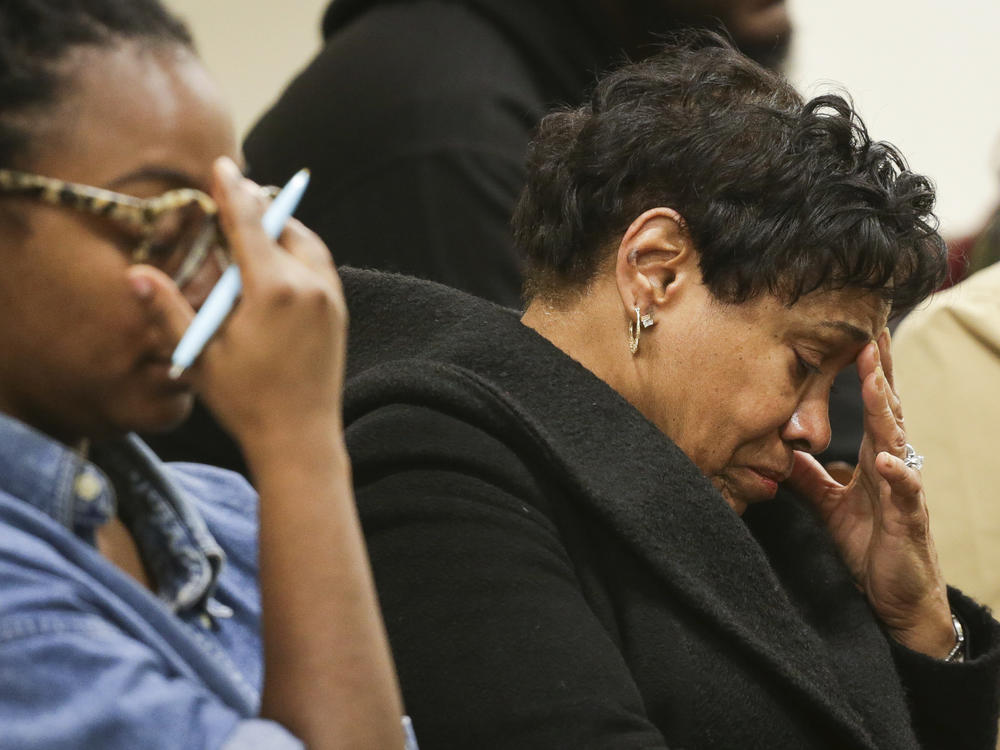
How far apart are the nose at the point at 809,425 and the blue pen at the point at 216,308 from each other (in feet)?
2.50

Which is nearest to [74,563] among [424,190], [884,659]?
[884,659]

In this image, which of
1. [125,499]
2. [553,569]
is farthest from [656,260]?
[125,499]

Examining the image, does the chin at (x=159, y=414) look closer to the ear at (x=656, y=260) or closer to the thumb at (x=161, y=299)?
the thumb at (x=161, y=299)

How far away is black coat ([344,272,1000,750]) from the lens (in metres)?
1.15

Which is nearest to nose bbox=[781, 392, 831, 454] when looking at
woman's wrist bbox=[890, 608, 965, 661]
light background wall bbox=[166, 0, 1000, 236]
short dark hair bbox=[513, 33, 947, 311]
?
short dark hair bbox=[513, 33, 947, 311]

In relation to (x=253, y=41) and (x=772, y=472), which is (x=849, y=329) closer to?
(x=772, y=472)

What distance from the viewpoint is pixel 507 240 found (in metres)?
1.94

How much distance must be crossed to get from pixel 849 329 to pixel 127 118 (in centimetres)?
84

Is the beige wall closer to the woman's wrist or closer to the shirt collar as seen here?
the woman's wrist

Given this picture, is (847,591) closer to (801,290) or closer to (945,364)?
(801,290)

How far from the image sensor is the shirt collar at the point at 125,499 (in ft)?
2.69

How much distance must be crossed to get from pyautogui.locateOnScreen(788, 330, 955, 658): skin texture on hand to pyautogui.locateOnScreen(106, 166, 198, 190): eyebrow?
904mm

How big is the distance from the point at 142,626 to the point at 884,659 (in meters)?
0.94

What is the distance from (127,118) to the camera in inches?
32.2
